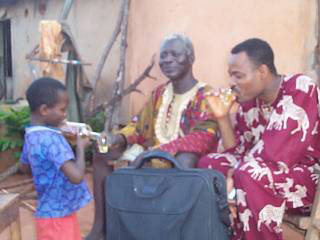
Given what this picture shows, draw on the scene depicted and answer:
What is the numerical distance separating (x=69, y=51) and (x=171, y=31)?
1179 mm

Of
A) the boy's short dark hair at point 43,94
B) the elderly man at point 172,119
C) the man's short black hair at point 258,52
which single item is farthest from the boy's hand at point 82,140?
the man's short black hair at point 258,52

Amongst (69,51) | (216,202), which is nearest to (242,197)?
(216,202)

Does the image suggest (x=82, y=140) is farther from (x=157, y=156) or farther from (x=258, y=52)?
(x=258, y=52)

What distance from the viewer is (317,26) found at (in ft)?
12.2

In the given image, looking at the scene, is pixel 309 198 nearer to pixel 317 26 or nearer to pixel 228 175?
pixel 228 175

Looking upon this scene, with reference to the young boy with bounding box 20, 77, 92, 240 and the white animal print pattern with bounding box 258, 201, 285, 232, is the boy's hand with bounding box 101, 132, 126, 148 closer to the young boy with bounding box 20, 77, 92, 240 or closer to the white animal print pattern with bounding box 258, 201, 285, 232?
the young boy with bounding box 20, 77, 92, 240

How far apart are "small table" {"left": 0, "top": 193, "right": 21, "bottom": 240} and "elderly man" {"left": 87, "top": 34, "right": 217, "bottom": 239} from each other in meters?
1.13

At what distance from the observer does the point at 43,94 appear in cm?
251

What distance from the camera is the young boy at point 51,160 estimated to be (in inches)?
97.4

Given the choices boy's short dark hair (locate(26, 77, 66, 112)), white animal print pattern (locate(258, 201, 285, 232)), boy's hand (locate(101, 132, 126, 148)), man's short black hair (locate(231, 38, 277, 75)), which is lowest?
white animal print pattern (locate(258, 201, 285, 232))

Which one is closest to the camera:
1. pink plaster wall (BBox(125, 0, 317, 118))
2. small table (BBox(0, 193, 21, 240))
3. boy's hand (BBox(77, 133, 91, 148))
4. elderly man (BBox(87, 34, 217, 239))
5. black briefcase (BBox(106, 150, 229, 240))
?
small table (BBox(0, 193, 21, 240))

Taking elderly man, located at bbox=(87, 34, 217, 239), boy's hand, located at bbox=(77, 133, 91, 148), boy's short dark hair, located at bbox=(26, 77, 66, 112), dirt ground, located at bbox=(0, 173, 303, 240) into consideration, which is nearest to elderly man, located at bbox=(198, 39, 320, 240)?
elderly man, located at bbox=(87, 34, 217, 239)

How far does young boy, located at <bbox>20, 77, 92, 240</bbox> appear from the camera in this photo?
2.47m

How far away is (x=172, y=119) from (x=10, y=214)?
154 centimetres
